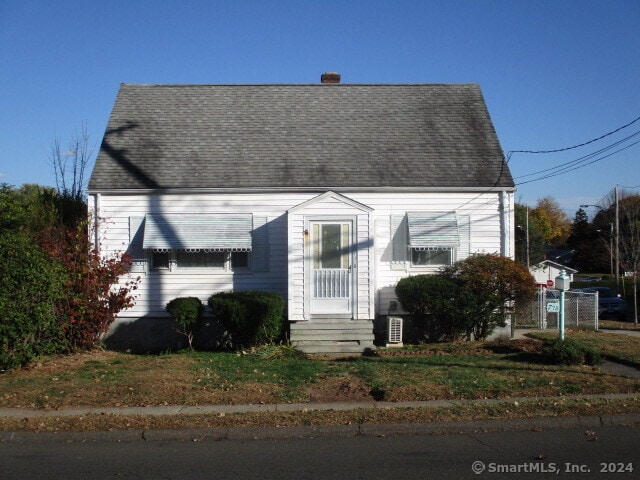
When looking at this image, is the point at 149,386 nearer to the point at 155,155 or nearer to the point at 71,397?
the point at 71,397

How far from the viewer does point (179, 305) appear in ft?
47.2

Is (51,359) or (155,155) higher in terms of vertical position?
(155,155)

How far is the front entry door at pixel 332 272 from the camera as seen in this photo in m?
14.9

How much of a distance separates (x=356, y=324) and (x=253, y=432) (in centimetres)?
677

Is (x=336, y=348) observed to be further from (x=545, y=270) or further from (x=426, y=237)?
(x=545, y=270)

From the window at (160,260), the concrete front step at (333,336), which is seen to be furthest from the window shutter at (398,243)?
the window at (160,260)

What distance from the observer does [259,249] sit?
15.6 m

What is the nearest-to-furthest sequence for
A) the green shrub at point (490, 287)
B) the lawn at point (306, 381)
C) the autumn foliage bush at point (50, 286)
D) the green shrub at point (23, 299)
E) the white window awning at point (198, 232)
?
the lawn at point (306, 381)
the green shrub at point (23, 299)
the autumn foliage bush at point (50, 286)
the green shrub at point (490, 287)
the white window awning at point (198, 232)

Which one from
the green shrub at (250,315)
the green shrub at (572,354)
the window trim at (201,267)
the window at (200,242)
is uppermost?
the window at (200,242)

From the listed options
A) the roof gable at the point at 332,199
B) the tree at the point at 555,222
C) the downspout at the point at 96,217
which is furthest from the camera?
the tree at the point at 555,222

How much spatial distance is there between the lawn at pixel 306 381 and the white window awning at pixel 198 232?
113 inches

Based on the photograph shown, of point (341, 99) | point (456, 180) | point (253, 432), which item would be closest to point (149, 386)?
point (253, 432)

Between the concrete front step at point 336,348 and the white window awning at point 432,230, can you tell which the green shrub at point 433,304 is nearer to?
the white window awning at point 432,230

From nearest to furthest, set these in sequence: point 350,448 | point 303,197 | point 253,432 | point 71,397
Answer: point 350,448 < point 253,432 < point 71,397 < point 303,197
